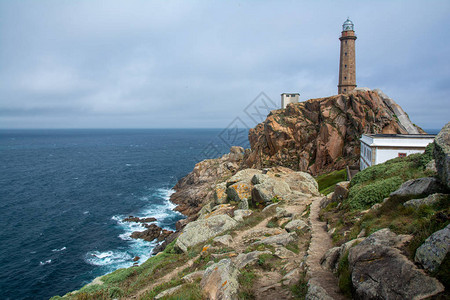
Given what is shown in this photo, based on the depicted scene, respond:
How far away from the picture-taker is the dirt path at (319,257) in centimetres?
830

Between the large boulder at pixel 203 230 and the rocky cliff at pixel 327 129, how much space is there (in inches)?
1542

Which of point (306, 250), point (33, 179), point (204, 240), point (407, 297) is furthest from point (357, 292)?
point (33, 179)

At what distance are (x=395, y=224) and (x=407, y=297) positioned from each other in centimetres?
390

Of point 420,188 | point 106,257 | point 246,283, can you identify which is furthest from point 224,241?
point 106,257

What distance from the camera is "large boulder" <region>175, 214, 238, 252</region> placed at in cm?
1923

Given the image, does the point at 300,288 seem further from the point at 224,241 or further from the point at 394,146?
the point at 394,146

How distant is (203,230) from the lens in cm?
2036

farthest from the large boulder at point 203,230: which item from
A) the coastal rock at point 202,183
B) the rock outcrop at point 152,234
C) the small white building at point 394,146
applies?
the coastal rock at point 202,183

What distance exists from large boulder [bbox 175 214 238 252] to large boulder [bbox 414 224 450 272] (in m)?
14.6

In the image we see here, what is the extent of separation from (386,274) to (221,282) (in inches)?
203

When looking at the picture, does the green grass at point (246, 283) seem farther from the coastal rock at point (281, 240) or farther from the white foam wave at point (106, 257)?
the white foam wave at point (106, 257)

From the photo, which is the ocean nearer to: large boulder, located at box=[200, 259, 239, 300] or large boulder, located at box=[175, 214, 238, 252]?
large boulder, located at box=[175, 214, 238, 252]

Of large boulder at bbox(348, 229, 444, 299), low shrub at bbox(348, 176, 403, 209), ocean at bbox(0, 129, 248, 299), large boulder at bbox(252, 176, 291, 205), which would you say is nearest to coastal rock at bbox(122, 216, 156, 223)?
ocean at bbox(0, 129, 248, 299)

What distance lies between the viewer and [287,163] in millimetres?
60031
